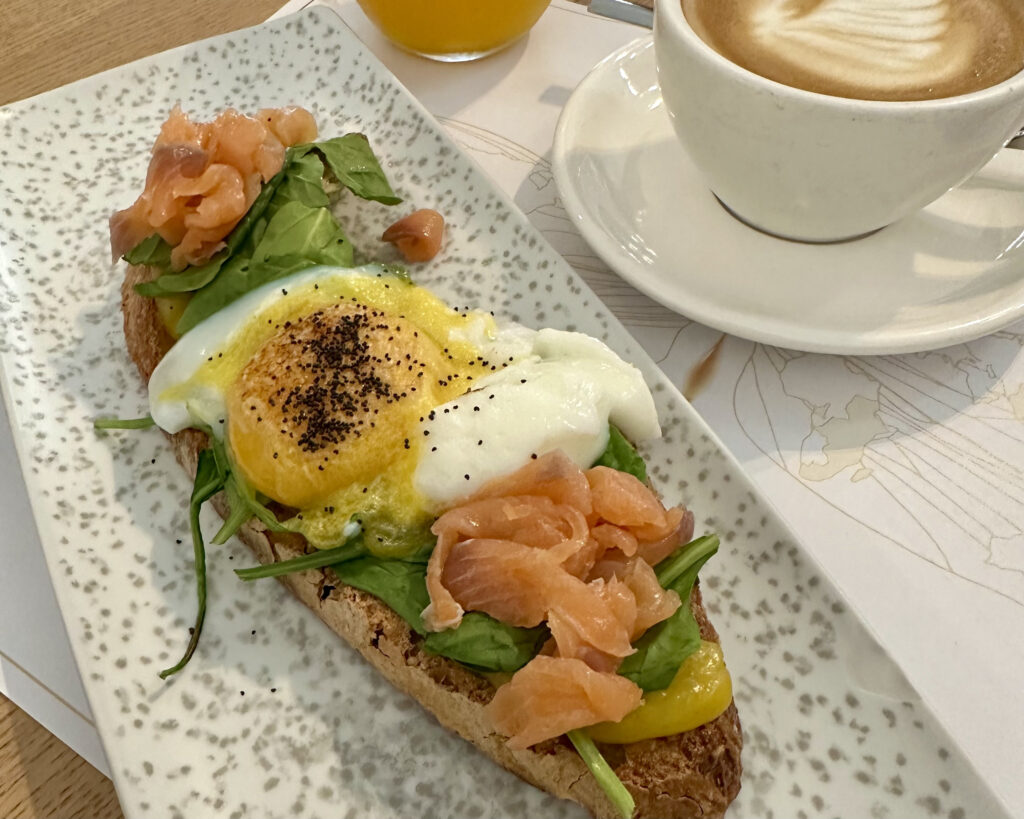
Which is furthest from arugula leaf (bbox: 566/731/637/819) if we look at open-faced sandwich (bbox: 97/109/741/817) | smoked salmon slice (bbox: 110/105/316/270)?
smoked salmon slice (bbox: 110/105/316/270)

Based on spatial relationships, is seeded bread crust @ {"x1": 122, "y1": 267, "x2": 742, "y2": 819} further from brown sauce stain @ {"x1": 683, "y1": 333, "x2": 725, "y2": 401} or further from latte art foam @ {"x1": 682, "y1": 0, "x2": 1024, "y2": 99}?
latte art foam @ {"x1": 682, "y1": 0, "x2": 1024, "y2": 99}

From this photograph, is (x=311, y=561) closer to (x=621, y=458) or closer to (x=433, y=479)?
(x=433, y=479)

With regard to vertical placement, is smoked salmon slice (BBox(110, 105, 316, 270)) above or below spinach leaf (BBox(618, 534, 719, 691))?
above


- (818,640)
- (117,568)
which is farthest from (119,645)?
(818,640)

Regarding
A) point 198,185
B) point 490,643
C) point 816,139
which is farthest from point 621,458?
point 198,185

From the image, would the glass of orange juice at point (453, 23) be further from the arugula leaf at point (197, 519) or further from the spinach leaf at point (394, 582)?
the spinach leaf at point (394, 582)

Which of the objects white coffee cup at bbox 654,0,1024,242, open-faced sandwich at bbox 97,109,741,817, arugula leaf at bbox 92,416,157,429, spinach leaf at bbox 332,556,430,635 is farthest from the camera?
arugula leaf at bbox 92,416,157,429

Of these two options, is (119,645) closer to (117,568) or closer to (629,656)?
(117,568)
